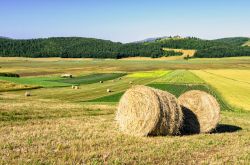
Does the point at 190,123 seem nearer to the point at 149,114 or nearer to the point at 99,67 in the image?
the point at 149,114

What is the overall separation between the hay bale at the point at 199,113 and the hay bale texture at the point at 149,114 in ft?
5.58

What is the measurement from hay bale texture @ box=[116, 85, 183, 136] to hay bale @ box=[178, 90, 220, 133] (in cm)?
170

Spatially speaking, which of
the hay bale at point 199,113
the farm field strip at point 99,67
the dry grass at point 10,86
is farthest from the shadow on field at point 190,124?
the farm field strip at point 99,67

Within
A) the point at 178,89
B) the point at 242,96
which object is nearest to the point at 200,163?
the point at 242,96

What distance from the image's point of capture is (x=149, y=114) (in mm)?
14844

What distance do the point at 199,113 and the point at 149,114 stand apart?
11.4 ft

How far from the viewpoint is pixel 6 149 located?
1174 cm

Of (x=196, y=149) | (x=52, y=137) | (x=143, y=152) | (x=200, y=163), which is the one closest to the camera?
(x=200, y=163)

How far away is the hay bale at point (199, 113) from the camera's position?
55.9 feet

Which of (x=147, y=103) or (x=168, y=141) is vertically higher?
(x=147, y=103)

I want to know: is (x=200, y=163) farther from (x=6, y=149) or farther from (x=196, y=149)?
(x=6, y=149)

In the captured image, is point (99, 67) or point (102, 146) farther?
point (99, 67)

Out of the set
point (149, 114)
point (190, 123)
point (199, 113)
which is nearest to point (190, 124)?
point (190, 123)

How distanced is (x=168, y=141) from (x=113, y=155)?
338 cm
